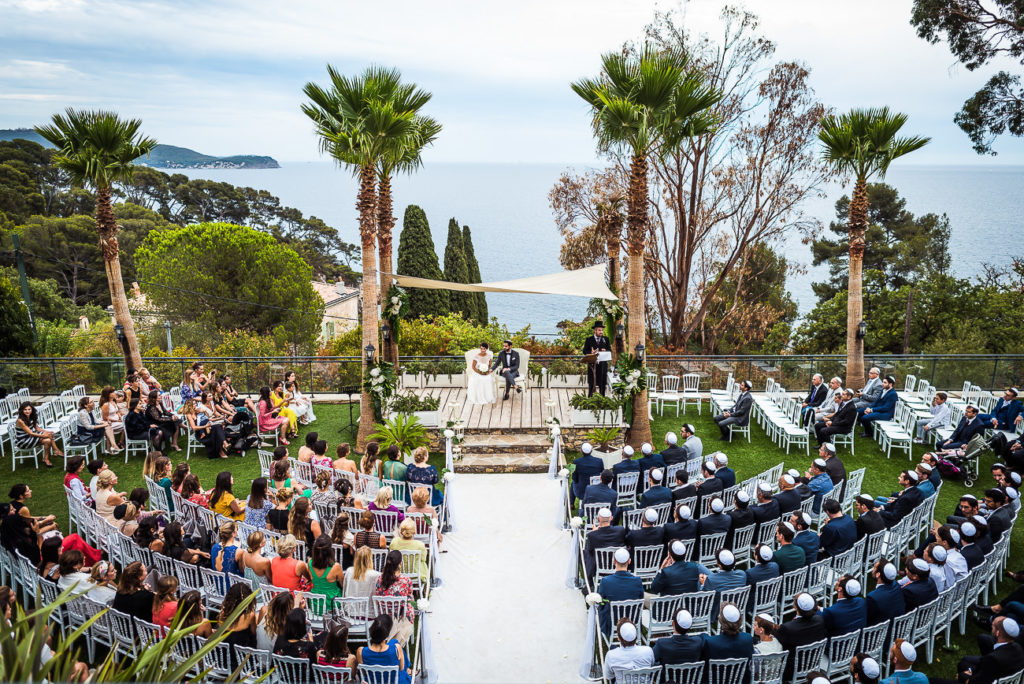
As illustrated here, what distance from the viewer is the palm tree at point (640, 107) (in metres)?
11.3

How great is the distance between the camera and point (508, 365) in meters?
14.6

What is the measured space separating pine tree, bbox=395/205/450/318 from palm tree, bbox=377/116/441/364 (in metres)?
17.1

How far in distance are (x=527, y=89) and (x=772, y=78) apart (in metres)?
106

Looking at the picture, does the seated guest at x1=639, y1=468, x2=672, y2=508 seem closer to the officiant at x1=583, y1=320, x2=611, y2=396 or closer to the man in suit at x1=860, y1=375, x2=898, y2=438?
the officiant at x1=583, y1=320, x2=611, y2=396

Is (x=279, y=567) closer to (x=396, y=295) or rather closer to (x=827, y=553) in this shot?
(x=827, y=553)

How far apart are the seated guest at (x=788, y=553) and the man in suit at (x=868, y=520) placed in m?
1.15

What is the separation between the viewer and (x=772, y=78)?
24.7 meters

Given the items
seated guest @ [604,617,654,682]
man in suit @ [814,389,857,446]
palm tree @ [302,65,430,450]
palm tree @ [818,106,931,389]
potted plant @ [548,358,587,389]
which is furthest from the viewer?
potted plant @ [548,358,587,389]

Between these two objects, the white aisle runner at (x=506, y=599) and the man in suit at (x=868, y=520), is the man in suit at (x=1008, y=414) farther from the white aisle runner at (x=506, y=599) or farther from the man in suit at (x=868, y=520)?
the white aisle runner at (x=506, y=599)

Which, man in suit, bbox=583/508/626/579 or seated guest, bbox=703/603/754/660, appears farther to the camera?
man in suit, bbox=583/508/626/579

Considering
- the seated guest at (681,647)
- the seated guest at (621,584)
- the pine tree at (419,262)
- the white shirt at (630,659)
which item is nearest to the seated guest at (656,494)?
the seated guest at (621,584)

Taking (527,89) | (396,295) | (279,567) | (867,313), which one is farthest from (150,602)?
(527,89)

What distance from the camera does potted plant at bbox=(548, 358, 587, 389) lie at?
619 inches

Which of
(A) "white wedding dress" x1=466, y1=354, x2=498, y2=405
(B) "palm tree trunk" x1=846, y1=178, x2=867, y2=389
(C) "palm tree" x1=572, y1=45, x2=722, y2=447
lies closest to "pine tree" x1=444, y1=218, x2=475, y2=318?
(A) "white wedding dress" x1=466, y1=354, x2=498, y2=405
